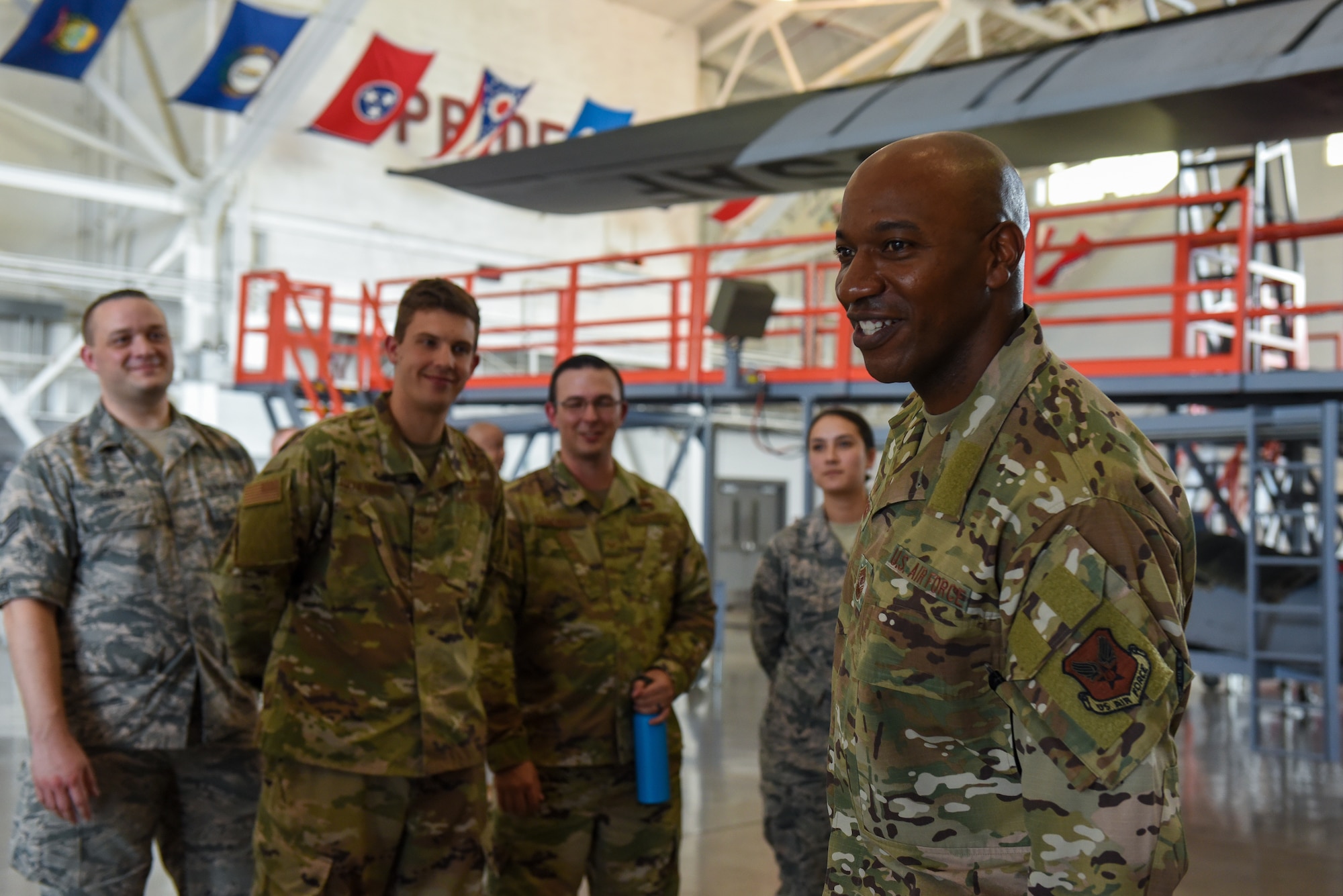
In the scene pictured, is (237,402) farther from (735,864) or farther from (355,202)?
(735,864)

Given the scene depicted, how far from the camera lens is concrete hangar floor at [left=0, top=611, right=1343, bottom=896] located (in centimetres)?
447

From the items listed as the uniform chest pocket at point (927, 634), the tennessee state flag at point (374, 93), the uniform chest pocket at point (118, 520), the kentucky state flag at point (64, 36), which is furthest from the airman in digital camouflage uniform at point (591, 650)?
the tennessee state flag at point (374, 93)

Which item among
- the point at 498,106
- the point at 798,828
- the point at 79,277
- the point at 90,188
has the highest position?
the point at 498,106

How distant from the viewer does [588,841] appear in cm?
280

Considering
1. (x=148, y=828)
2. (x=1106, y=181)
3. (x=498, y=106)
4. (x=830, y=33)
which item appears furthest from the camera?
(x=830, y=33)

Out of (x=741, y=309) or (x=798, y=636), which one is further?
(x=741, y=309)

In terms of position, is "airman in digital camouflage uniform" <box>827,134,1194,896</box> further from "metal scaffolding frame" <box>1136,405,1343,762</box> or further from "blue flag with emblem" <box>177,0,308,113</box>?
"blue flag with emblem" <box>177,0,308,113</box>

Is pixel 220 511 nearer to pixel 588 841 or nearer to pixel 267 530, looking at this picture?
pixel 267 530

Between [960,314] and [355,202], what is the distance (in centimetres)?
1411

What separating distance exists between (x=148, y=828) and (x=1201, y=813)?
5145 mm

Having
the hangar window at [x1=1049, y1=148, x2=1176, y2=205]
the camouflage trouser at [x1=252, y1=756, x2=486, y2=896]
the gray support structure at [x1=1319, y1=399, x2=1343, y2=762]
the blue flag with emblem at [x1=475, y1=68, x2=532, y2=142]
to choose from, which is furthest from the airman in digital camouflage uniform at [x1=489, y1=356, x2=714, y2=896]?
the hangar window at [x1=1049, y1=148, x2=1176, y2=205]

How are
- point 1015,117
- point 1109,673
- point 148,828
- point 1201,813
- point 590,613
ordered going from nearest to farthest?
1. point 1109,673
2. point 148,828
3. point 590,613
4. point 1015,117
5. point 1201,813

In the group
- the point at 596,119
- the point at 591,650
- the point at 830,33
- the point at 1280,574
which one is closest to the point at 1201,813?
the point at 1280,574

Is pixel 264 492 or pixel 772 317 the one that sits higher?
pixel 772 317
